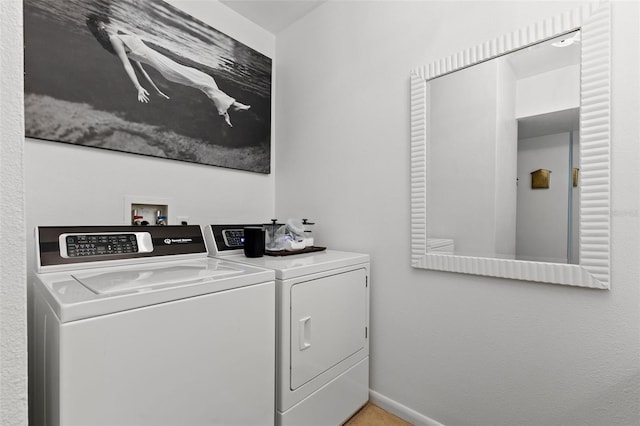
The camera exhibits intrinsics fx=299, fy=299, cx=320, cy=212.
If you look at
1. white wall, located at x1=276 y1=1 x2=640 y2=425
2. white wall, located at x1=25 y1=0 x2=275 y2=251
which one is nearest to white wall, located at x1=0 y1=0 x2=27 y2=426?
white wall, located at x1=25 y1=0 x2=275 y2=251

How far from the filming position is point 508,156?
136 centimetres

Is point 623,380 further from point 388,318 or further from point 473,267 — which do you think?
point 388,318

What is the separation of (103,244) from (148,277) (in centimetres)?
36

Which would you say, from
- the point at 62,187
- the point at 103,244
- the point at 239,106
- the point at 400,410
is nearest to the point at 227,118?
the point at 239,106

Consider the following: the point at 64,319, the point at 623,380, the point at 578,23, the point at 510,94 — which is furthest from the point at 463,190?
the point at 64,319

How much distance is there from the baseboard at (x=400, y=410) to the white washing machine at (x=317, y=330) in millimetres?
69

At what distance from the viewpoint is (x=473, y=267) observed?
4.55 ft

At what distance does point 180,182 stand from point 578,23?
2.00 m

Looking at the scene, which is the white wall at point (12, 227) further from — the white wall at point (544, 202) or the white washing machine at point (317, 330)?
the white wall at point (544, 202)

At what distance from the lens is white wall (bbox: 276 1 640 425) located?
3.53 feet

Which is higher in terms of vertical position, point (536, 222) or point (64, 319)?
point (536, 222)

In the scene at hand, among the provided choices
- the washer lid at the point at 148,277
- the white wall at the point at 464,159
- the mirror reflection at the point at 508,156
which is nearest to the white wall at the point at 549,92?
the mirror reflection at the point at 508,156

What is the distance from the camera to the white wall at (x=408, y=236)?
1.08 m

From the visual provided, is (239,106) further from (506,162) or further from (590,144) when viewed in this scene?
→ (590,144)
